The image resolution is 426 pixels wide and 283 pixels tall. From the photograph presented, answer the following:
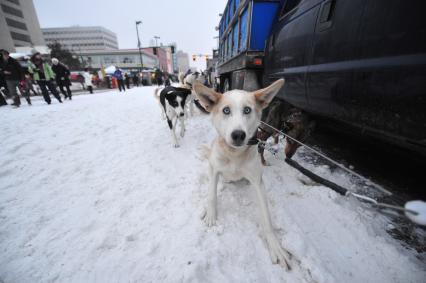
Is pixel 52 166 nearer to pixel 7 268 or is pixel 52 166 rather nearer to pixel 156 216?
pixel 7 268

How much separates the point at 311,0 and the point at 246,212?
105 inches

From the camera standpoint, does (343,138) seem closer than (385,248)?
No

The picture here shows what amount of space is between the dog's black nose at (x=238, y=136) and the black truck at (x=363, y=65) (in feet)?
3.20

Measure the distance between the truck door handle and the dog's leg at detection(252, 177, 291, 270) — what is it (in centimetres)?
174

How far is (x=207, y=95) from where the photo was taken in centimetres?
195

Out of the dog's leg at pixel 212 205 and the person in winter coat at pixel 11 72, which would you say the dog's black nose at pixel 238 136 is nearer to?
the dog's leg at pixel 212 205

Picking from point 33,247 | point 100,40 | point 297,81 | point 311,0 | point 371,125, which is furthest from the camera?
point 100,40

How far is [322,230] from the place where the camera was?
180 cm

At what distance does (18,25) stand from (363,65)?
85931 mm

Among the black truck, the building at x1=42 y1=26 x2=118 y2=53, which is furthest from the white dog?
the building at x1=42 y1=26 x2=118 y2=53

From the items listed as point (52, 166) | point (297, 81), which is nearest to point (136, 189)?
point (52, 166)

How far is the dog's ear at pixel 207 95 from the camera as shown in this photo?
183cm

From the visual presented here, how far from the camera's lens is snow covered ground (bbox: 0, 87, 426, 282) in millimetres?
1478

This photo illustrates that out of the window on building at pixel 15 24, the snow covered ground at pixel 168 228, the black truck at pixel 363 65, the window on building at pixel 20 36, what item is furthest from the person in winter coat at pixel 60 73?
the window on building at pixel 15 24
